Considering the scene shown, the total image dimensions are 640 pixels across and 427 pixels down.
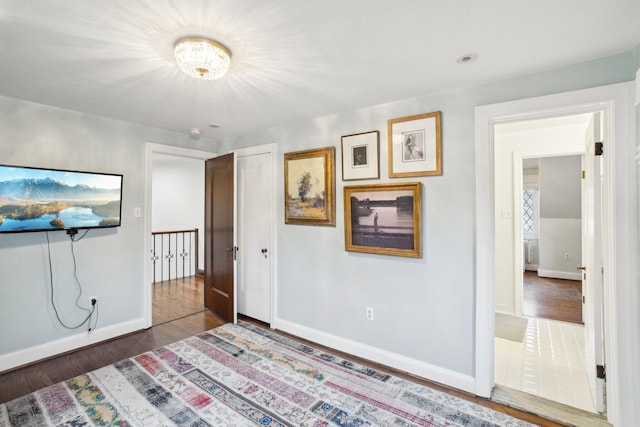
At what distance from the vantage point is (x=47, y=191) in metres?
2.69

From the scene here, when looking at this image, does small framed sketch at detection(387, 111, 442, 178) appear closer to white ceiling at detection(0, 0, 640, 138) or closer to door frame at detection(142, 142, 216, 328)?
white ceiling at detection(0, 0, 640, 138)

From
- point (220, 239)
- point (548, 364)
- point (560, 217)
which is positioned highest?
point (560, 217)

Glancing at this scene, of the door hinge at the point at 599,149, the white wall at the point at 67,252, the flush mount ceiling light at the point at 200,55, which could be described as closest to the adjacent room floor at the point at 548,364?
the door hinge at the point at 599,149

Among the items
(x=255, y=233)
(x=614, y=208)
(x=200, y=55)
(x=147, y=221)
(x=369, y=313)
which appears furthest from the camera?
(x=255, y=233)

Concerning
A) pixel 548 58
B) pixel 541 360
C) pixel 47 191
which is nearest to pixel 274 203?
pixel 47 191

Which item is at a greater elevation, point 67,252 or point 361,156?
point 361,156

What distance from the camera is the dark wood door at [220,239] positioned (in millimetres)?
3725

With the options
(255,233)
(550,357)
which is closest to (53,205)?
(255,233)

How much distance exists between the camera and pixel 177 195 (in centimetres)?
681

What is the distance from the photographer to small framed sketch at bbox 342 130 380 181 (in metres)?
2.75

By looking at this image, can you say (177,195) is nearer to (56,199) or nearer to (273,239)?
(56,199)

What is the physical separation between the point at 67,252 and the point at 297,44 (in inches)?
118

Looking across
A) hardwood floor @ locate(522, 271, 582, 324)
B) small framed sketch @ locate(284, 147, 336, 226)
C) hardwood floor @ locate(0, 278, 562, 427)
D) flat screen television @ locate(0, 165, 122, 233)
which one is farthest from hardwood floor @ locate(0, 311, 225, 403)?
hardwood floor @ locate(522, 271, 582, 324)

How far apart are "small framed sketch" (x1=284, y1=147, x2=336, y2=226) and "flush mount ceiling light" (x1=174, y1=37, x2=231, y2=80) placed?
1.48 meters
